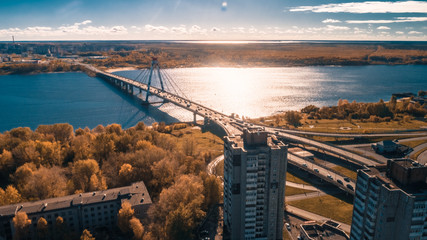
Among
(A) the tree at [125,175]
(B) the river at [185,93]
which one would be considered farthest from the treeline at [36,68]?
(A) the tree at [125,175]

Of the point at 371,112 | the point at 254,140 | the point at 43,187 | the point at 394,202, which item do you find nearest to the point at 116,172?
the point at 43,187

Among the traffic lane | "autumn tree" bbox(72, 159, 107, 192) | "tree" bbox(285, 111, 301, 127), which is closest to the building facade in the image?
"autumn tree" bbox(72, 159, 107, 192)

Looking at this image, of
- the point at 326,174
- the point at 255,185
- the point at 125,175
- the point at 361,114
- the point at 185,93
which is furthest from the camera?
the point at 185,93

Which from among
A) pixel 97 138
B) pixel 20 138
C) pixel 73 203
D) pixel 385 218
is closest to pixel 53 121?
pixel 20 138

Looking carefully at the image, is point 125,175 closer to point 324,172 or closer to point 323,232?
point 323,232

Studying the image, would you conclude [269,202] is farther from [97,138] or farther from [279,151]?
[97,138]

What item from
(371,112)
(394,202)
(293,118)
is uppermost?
(394,202)
